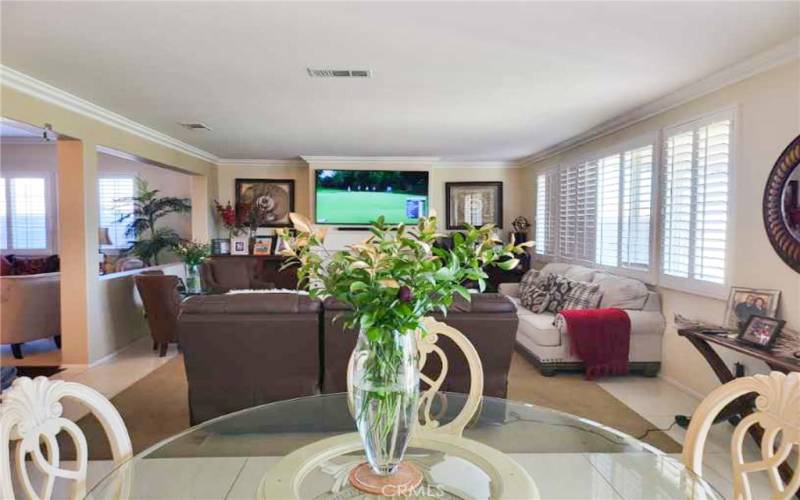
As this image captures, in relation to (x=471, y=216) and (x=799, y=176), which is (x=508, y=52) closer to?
(x=799, y=176)

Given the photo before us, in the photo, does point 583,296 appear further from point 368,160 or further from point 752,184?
point 368,160

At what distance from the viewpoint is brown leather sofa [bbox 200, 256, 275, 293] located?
664 centimetres

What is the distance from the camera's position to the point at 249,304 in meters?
2.90

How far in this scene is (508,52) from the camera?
297 cm

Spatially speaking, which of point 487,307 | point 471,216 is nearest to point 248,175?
point 471,216

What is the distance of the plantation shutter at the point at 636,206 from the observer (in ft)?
14.6

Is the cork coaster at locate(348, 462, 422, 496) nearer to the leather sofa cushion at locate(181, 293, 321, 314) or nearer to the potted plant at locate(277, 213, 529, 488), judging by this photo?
the potted plant at locate(277, 213, 529, 488)

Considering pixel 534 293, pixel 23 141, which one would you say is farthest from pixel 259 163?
pixel 534 293

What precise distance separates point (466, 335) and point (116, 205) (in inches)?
286

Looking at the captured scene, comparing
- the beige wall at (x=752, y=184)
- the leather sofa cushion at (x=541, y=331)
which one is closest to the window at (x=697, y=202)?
the beige wall at (x=752, y=184)

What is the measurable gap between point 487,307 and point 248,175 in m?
5.86

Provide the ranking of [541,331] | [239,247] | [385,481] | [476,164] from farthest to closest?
[476,164] → [239,247] → [541,331] → [385,481]

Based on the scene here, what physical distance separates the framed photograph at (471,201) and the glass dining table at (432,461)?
19.1 ft

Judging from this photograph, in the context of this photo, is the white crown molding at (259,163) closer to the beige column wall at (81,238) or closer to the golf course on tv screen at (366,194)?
the golf course on tv screen at (366,194)
